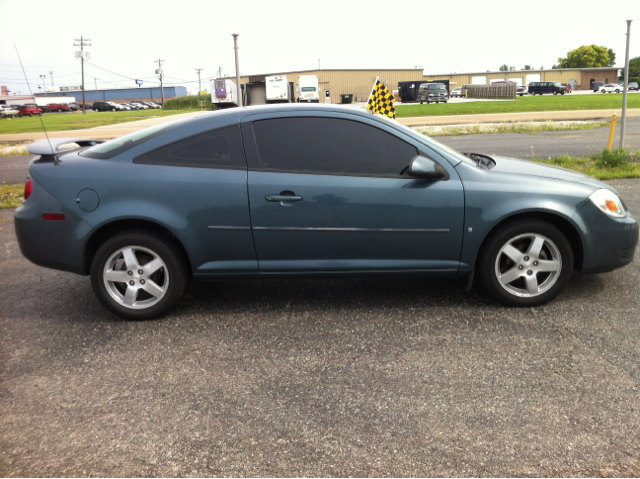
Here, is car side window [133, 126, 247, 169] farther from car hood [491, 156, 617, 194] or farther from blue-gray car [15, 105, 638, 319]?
car hood [491, 156, 617, 194]

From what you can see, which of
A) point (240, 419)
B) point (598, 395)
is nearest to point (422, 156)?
point (598, 395)

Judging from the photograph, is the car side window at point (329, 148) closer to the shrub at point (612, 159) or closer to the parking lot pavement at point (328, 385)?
the parking lot pavement at point (328, 385)

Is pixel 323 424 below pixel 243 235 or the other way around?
below

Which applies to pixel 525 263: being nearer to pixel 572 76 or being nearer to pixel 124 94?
pixel 572 76

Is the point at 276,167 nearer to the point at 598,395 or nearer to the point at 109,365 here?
the point at 109,365

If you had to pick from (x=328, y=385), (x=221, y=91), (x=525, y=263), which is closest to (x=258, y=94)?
(x=221, y=91)

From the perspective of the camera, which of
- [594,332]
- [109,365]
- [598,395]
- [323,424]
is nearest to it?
[323,424]

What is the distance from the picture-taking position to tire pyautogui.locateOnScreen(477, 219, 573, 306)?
4305 millimetres

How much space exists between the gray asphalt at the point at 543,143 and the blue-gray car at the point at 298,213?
854cm

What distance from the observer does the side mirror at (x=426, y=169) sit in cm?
416

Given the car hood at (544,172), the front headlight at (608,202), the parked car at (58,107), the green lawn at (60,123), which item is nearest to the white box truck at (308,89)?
the green lawn at (60,123)

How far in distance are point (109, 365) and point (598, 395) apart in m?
2.88

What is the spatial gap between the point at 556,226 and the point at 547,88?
2868 inches

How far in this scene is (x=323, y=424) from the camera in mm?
2900
